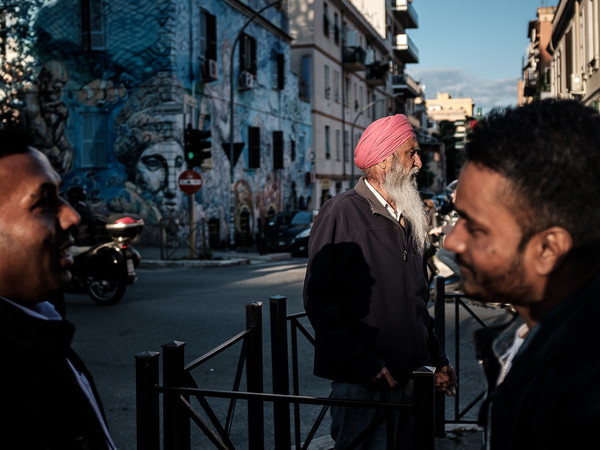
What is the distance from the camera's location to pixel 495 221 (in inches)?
51.4

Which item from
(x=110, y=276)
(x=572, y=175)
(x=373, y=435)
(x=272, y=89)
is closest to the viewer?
(x=572, y=175)

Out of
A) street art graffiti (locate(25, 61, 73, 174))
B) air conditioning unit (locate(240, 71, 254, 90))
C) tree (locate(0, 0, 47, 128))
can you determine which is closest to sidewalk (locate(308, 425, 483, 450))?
street art graffiti (locate(25, 61, 73, 174))

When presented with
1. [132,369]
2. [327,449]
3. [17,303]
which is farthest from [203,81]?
[17,303]

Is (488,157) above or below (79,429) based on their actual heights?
above

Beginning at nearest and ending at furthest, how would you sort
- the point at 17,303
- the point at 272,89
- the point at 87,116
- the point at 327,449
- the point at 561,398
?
the point at 561,398 < the point at 17,303 < the point at 327,449 < the point at 87,116 < the point at 272,89

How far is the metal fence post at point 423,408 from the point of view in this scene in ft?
7.77

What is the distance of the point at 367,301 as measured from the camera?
9.96 ft

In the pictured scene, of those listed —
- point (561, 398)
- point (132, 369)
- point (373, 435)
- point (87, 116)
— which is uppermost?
point (87, 116)

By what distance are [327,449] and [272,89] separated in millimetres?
26235

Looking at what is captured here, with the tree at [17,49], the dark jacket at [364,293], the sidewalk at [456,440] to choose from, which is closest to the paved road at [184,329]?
the sidewalk at [456,440]

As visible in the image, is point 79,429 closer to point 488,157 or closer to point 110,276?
point 488,157

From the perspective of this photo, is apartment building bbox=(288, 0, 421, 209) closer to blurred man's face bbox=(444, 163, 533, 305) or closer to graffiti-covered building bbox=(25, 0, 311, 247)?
graffiti-covered building bbox=(25, 0, 311, 247)

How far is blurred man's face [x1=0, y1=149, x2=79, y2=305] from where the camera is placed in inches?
59.3

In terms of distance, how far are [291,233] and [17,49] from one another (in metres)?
10.4
